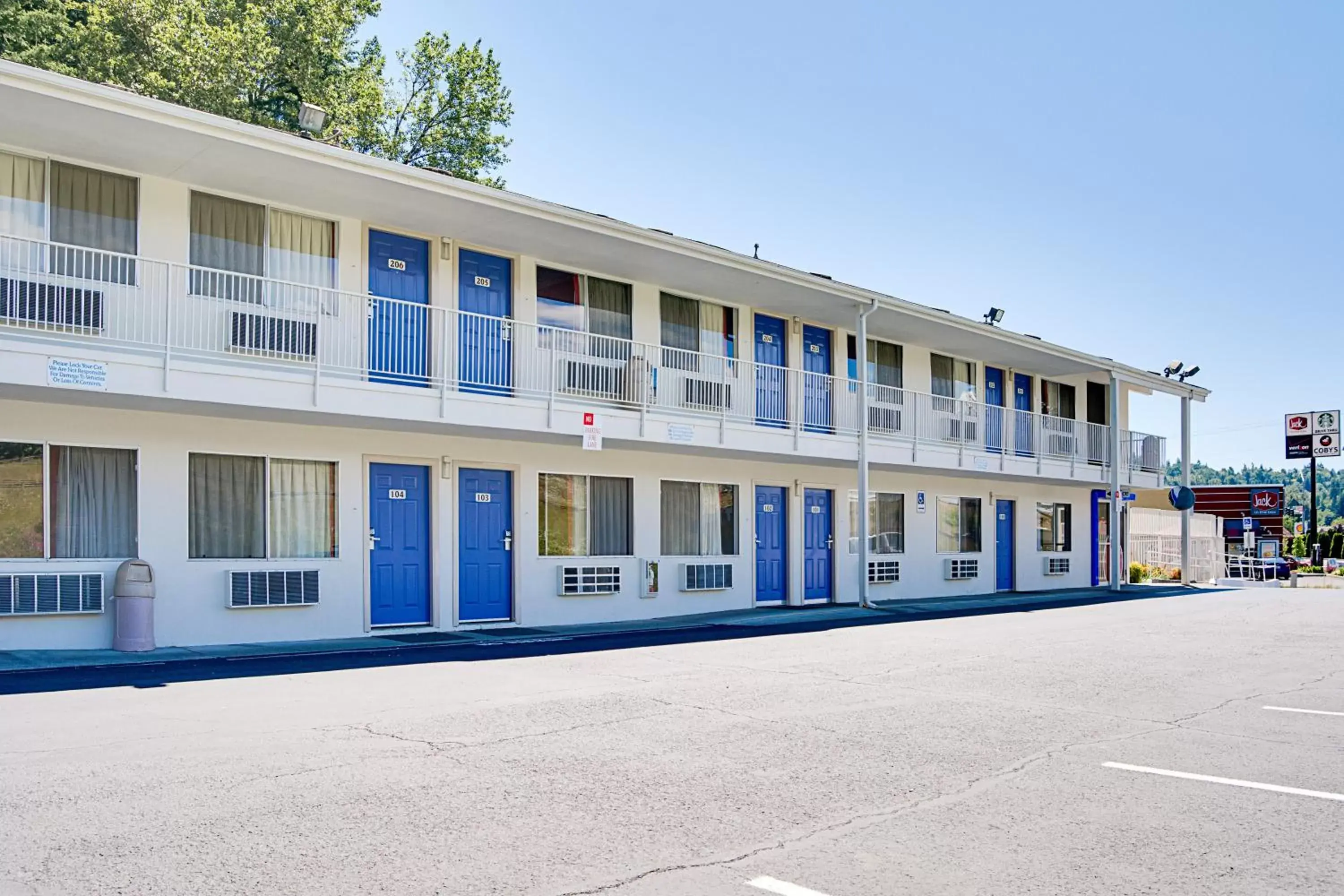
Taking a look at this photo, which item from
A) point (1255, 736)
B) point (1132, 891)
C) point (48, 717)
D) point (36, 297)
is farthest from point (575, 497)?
point (1132, 891)

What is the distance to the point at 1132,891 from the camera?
471cm

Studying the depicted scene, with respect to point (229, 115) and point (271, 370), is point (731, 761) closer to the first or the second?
point (271, 370)

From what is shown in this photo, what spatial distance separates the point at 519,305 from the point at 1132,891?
13724 mm

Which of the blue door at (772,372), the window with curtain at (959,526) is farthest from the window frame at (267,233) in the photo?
the window with curtain at (959,526)

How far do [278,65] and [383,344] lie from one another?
18251 millimetres

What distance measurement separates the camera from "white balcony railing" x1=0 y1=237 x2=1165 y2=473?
12.7 meters

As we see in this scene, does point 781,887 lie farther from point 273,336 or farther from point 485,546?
point 485,546

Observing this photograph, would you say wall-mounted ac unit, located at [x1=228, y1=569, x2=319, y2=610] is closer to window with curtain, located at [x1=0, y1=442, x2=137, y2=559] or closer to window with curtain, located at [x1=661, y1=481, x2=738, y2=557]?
window with curtain, located at [x1=0, y1=442, x2=137, y2=559]

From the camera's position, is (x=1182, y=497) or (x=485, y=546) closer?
(x=485, y=546)

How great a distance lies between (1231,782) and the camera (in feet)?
22.0

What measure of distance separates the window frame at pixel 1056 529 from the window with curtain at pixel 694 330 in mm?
12349

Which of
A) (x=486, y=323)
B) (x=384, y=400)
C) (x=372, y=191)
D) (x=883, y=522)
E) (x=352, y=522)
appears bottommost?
(x=883, y=522)

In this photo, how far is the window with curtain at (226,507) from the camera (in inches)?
548

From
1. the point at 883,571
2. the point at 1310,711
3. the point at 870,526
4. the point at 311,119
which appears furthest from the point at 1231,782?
the point at 883,571
